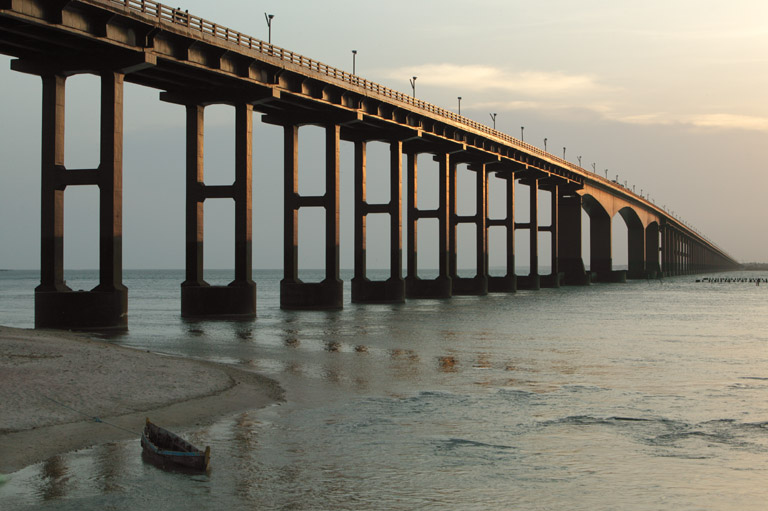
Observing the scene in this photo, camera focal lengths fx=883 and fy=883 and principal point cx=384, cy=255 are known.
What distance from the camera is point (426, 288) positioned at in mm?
77062

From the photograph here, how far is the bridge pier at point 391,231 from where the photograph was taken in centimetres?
6638

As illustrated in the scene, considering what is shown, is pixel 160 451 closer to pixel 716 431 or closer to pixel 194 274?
pixel 716 431

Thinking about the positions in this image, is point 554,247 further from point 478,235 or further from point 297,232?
point 297,232

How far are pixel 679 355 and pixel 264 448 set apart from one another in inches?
821

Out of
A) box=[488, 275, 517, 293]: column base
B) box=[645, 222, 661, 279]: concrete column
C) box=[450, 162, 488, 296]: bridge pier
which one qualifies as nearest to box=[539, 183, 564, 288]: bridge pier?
box=[488, 275, 517, 293]: column base

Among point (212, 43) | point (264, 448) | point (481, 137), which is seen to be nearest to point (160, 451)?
point (264, 448)

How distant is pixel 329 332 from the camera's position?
1603 inches

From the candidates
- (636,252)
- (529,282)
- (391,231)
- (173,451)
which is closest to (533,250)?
(529,282)

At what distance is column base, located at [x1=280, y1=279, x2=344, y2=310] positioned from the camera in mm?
58438

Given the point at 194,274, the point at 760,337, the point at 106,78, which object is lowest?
the point at 760,337

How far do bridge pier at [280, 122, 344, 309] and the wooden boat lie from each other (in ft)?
143

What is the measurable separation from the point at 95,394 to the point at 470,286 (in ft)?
235

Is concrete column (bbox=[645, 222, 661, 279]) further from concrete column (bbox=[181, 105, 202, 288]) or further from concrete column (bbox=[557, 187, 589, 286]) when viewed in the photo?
concrete column (bbox=[181, 105, 202, 288])

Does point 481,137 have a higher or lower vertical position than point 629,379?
higher
